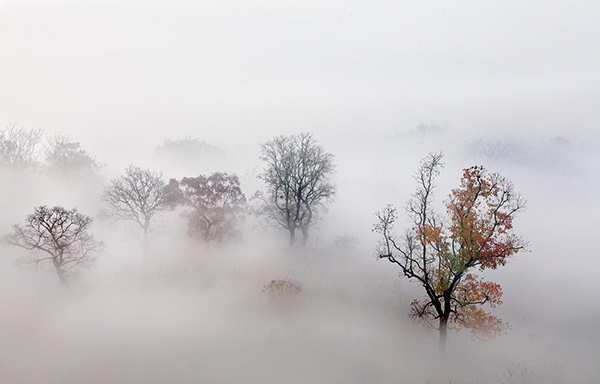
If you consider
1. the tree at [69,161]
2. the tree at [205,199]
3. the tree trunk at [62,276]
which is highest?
the tree at [69,161]

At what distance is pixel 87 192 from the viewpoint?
4781cm

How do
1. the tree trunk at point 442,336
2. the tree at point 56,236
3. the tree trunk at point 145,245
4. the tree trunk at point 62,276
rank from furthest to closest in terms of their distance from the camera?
the tree trunk at point 145,245, the tree trunk at point 62,276, the tree at point 56,236, the tree trunk at point 442,336

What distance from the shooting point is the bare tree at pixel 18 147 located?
48.2 metres

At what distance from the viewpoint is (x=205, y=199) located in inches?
1335

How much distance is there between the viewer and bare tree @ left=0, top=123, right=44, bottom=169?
48237mm

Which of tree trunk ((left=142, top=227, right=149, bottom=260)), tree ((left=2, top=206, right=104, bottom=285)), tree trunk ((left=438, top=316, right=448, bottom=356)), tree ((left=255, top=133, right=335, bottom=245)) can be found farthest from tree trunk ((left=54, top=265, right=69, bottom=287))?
tree trunk ((left=438, top=316, right=448, bottom=356))

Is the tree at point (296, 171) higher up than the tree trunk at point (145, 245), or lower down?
higher up

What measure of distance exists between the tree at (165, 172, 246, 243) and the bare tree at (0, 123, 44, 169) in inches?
1296

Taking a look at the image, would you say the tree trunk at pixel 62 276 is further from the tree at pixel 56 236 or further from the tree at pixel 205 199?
the tree at pixel 205 199

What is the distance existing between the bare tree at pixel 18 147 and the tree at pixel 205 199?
108 ft

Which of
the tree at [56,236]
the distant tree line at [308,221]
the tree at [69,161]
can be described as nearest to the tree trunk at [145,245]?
the distant tree line at [308,221]

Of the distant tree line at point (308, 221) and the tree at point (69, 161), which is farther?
the tree at point (69, 161)

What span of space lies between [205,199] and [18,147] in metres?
40.3

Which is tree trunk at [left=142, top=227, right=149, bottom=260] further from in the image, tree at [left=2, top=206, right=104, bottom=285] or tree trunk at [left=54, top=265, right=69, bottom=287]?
tree trunk at [left=54, top=265, right=69, bottom=287]
